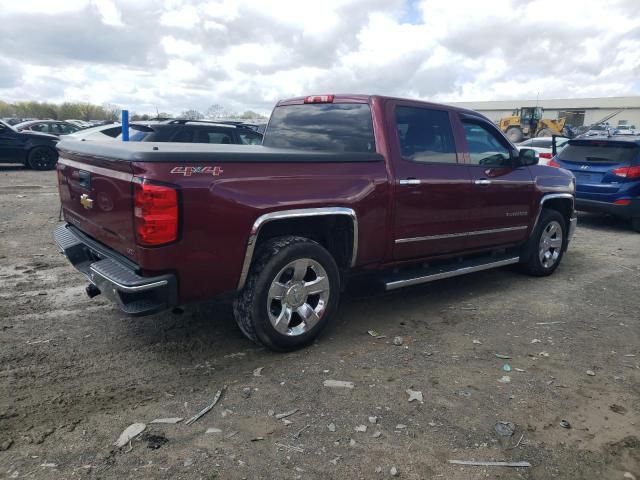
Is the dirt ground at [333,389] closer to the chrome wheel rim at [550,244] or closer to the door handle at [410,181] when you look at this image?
the chrome wheel rim at [550,244]

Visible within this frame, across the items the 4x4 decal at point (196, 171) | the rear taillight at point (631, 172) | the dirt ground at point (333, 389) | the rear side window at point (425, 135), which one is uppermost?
the rear side window at point (425, 135)

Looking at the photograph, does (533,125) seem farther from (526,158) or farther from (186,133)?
(526,158)

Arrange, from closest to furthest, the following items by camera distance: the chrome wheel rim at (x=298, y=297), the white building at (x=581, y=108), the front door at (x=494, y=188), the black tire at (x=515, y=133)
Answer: the chrome wheel rim at (x=298, y=297) < the front door at (x=494, y=188) < the black tire at (x=515, y=133) < the white building at (x=581, y=108)

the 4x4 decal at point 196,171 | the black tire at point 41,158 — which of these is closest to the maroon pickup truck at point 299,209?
the 4x4 decal at point 196,171

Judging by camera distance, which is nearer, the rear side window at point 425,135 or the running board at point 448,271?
the running board at point 448,271

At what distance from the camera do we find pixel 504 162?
5320 millimetres

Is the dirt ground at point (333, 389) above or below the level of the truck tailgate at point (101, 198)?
below

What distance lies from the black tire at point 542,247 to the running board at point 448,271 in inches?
10.5

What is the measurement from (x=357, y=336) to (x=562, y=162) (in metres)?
7.25

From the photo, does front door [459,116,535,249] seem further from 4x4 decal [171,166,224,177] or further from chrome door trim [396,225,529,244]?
4x4 decal [171,166,224,177]

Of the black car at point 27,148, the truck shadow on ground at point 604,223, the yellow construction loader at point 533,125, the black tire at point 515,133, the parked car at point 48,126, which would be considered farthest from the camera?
the yellow construction loader at point 533,125

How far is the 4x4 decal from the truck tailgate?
0.29 meters

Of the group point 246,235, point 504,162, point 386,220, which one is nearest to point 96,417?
point 246,235

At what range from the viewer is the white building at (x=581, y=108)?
64312 mm
